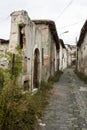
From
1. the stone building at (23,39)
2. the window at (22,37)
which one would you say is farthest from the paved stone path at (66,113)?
the window at (22,37)

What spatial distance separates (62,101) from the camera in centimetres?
1002

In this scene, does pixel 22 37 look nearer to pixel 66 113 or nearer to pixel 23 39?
pixel 23 39

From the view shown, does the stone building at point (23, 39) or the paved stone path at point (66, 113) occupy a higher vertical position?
the stone building at point (23, 39)

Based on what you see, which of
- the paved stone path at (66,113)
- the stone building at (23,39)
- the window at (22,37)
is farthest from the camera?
the window at (22,37)

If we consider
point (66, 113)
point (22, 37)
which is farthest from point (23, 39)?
point (66, 113)

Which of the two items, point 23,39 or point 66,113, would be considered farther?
point 23,39

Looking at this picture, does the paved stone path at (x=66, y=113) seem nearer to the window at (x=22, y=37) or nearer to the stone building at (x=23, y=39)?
the stone building at (x=23, y=39)

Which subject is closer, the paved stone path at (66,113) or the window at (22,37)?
the paved stone path at (66,113)

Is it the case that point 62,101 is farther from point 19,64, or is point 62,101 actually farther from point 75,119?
point 19,64

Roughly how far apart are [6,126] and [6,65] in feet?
8.80

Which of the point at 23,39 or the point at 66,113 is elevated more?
the point at 23,39

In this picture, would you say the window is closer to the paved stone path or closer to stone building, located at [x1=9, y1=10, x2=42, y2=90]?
stone building, located at [x1=9, y1=10, x2=42, y2=90]

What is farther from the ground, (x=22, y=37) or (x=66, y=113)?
(x=22, y=37)

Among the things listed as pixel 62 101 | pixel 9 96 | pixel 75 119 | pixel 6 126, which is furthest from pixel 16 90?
pixel 62 101
